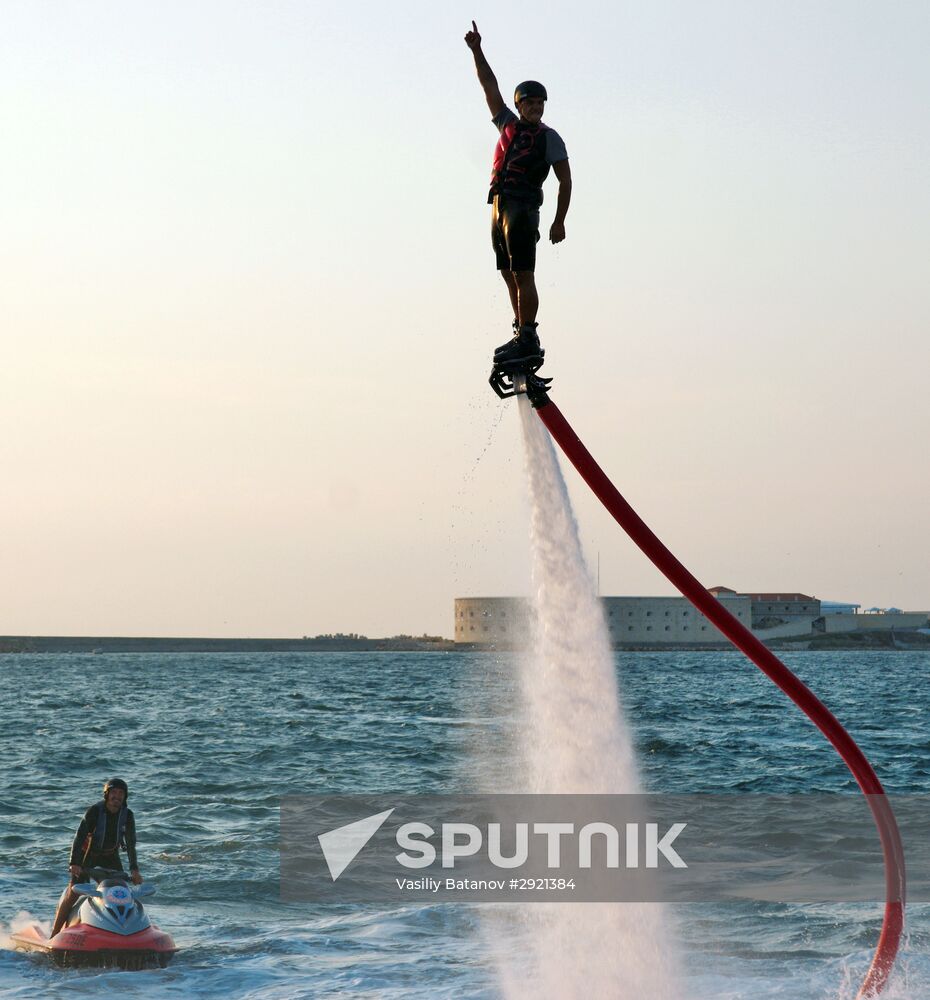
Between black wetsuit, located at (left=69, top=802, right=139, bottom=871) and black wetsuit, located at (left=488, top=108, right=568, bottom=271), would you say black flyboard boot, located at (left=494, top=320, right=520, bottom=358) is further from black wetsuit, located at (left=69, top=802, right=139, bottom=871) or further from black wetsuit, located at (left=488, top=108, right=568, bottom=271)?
black wetsuit, located at (left=69, top=802, right=139, bottom=871)

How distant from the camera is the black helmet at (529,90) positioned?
33.8 feet

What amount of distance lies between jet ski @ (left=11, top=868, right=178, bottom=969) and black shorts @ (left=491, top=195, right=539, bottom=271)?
12392 mm

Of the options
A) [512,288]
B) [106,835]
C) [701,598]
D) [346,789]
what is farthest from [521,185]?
[346,789]

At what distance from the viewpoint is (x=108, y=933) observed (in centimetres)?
1991

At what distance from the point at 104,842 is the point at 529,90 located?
523 inches

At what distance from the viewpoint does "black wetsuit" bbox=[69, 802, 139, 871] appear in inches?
776

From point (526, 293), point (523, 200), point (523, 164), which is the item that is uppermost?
point (523, 164)

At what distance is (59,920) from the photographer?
20438 mm

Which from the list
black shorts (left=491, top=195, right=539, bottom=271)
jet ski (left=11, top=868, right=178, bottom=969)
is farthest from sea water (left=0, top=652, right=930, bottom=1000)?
black shorts (left=491, top=195, right=539, bottom=271)

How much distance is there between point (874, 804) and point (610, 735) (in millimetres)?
2167

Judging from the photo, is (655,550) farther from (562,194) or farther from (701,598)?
(562,194)

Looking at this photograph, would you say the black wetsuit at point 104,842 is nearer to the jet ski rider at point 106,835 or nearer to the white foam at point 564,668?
the jet ski rider at point 106,835

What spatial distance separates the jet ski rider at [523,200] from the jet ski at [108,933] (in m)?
12.1

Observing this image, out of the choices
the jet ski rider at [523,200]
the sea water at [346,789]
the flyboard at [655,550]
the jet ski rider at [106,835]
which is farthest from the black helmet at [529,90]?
the jet ski rider at [106,835]
